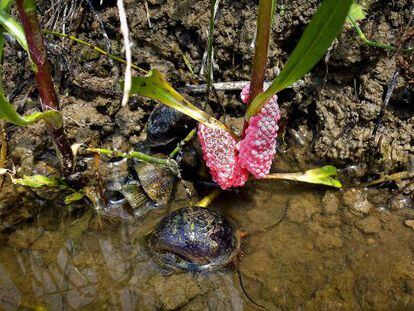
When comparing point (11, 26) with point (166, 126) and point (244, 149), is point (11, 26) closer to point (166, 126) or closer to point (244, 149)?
point (166, 126)

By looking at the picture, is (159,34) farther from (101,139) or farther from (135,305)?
(135,305)

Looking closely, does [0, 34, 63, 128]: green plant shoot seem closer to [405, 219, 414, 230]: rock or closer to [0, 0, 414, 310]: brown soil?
[0, 0, 414, 310]: brown soil

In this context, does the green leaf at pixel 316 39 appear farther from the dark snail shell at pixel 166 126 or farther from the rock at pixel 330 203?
the rock at pixel 330 203

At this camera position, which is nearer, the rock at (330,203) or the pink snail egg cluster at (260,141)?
the pink snail egg cluster at (260,141)

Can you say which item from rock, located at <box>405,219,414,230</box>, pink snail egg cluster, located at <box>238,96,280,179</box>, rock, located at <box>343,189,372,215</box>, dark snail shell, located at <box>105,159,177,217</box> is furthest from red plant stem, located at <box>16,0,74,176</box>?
rock, located at <box>405,219,414,230</box>

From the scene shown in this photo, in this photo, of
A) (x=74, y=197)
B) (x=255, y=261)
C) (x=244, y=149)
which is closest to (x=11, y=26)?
(x=74, y=197)

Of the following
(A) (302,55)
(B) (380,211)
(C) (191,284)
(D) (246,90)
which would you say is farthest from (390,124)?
(C) (191,284)

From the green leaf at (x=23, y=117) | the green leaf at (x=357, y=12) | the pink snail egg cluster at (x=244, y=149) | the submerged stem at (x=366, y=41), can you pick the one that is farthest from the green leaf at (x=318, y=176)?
the green leaf at (x=23, y=117)
